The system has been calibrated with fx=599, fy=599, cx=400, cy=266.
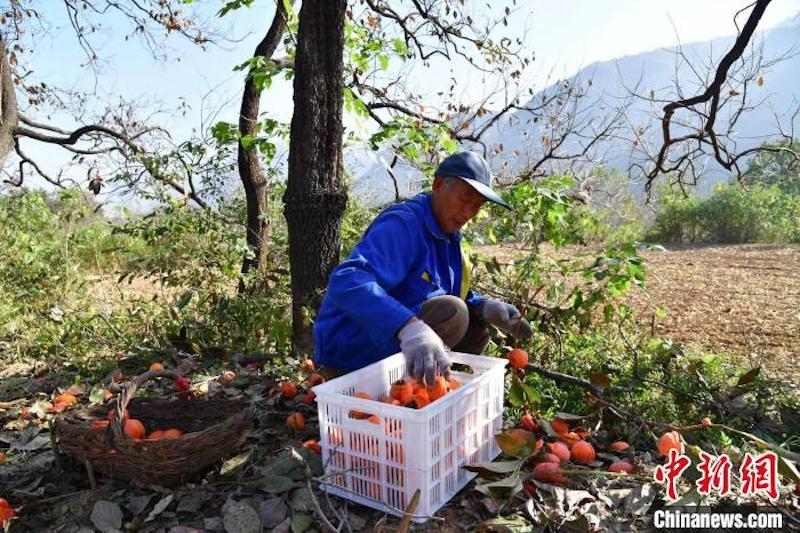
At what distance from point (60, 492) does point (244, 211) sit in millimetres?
4125

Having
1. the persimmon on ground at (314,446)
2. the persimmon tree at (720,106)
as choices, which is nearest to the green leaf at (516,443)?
the persimmon on ground at (314,446)

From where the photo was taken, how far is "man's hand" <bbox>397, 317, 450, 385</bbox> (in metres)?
1.81

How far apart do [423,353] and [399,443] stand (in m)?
0.29

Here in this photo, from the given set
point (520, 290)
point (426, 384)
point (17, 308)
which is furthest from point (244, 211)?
point (426, 384)

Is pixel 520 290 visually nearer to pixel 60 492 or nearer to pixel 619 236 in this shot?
pixel 60 492

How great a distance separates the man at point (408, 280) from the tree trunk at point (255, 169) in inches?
98.3

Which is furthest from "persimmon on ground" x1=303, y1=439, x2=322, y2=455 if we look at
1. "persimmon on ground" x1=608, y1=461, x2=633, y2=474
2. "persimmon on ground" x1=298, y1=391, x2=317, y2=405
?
"persimmon on ground" x1=608, y1=461, x2=633, y2=474

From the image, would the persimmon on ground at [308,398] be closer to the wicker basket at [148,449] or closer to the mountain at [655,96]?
the wicker basket at [148,449]

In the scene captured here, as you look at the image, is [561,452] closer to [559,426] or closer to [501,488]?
[559,426]

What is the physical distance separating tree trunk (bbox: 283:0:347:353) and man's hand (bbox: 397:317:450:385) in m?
1.61

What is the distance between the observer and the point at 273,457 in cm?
221

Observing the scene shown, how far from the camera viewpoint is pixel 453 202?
2281mm

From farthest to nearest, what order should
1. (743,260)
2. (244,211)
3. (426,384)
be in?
(743,260) → (244,211) → (426,384)

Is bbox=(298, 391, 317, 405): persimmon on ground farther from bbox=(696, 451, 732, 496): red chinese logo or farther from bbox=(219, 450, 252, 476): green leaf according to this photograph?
bbox=(696, 451, 732, 496): red chinese logo
